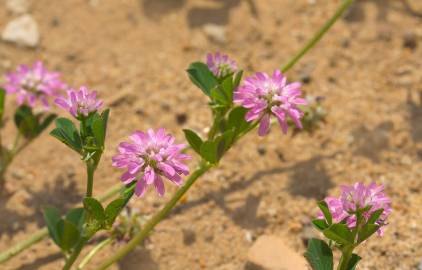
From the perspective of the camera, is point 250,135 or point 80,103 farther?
point 250,135

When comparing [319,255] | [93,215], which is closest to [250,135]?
[319,255]

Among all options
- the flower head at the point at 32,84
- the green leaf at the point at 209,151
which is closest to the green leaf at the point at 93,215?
the green leaf at the point at 209,151

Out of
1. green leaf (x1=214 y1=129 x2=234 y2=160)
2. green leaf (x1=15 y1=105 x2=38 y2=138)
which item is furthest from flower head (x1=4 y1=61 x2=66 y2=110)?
green leaf (x1=214 y1=129 x2=234 y2=160)

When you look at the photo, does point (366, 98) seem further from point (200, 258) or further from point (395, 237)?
point (200, 258)

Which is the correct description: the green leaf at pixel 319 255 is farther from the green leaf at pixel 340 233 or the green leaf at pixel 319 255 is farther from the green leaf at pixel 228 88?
the green leaf at pixel 228 88

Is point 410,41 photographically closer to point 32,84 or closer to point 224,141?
point 224,141
